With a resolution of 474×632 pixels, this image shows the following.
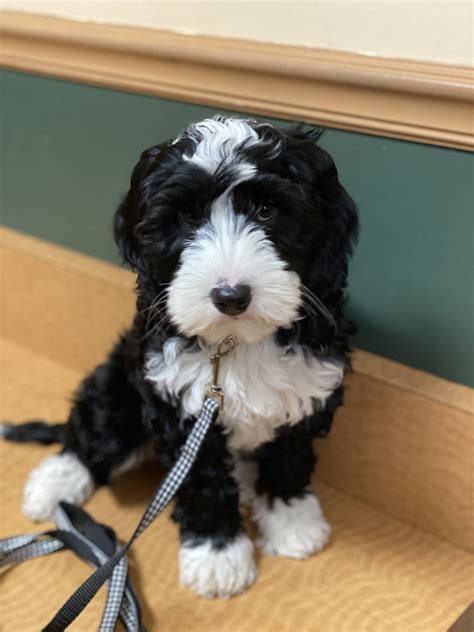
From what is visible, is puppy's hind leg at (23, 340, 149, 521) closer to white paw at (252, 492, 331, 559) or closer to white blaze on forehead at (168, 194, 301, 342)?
white paw at (252, 492, 331, 559)

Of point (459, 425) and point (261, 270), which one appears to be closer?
point (261, 270)

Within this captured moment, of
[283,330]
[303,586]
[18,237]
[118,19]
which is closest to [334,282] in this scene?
[283,330]

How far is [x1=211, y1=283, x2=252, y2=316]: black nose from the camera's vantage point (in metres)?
0.99

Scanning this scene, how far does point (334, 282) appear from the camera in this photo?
115 centimetres

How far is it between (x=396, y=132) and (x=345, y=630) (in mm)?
821

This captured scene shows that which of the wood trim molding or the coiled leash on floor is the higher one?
the wood trim molding

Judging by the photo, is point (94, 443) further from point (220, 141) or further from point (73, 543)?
point (220, 141)

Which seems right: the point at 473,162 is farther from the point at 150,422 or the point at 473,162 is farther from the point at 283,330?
the point at 150,422

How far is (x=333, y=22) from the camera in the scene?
132 cm

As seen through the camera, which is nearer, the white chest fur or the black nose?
the black nose

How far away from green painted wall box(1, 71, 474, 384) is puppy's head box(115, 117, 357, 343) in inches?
10.2

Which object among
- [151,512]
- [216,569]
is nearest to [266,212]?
[151,512]

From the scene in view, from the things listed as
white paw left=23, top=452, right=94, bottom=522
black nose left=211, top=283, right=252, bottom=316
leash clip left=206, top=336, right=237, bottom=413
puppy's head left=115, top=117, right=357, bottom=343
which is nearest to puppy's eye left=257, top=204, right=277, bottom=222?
puppy's head left=115, top=117, right=357, bottom=343

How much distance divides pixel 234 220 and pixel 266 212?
0.05 meters
